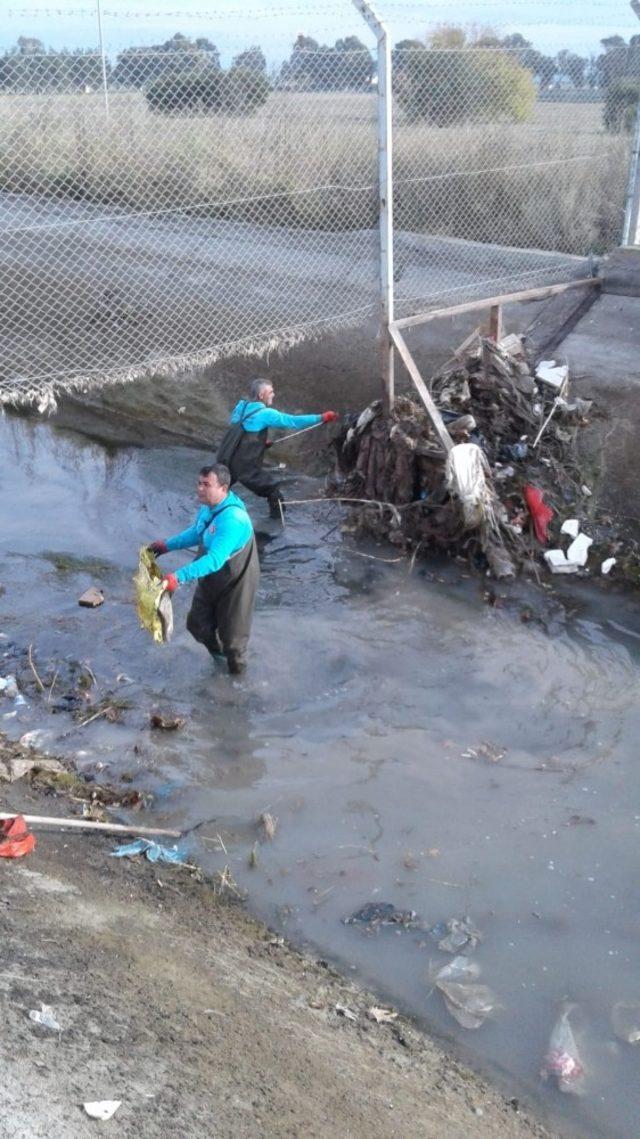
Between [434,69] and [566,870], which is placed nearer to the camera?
[566,870]

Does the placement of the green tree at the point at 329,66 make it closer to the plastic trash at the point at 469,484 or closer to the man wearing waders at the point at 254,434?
the man wearing waders at the point at 254,434

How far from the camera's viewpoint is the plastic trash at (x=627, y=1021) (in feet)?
13.6

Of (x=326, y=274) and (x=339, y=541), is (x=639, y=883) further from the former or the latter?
(x=326, y=274)

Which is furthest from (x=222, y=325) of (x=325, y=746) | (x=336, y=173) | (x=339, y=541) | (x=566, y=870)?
(x=566, y=870)

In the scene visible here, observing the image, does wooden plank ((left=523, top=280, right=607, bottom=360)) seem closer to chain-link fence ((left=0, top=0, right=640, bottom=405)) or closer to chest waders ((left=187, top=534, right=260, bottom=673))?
chain-link fence ((left=0, top=0, right=640, bottom=405))

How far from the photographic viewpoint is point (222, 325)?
9836 millimetres

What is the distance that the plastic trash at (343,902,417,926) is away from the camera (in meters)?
4.75

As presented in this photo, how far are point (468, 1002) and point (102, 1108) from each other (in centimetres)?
171

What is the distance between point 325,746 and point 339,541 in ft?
8.91

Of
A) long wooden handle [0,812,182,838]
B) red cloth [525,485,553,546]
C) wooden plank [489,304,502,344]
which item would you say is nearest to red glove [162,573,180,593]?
long wooden handle [0,812,182,838]

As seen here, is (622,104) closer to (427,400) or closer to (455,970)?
(427,400)

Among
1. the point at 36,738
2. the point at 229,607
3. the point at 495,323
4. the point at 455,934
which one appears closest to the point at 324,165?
the point at 495,323

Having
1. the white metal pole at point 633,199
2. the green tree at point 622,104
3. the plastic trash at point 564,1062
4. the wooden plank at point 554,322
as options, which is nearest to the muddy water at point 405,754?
the plastic trash at point 564,1062

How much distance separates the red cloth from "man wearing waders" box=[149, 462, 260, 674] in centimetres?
246
